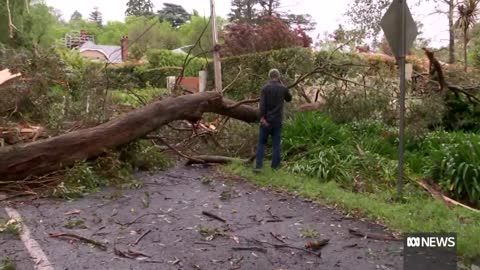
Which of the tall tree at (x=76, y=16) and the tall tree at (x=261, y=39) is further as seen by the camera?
the tall tree at (x=76, y=16)

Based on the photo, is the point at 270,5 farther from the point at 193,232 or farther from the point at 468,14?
the point at 193,232

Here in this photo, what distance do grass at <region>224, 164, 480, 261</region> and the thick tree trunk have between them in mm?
Result: 1818

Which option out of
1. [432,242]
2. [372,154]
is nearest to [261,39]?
[372,154]

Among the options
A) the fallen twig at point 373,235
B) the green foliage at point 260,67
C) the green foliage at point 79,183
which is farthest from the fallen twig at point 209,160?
the fallen twig at point 373,235

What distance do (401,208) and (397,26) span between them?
2.28 meters

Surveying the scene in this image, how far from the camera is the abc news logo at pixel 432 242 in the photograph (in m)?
4.96

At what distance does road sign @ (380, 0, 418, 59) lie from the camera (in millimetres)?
6703

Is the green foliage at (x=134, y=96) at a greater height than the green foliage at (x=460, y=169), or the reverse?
the green foliage at (x=134, y=96)

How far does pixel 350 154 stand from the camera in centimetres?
854

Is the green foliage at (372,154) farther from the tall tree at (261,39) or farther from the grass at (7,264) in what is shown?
the tall tree at (261,39)

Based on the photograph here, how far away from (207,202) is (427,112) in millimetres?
4836

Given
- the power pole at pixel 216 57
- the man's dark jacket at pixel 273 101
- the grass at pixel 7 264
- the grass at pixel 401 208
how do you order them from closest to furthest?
the grass at pixel 7 264
the grass at pixel 401 208
the man's dark jacket at pixel 273 101
the power pole at pixel 216 57

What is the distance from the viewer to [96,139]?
795 centimetres

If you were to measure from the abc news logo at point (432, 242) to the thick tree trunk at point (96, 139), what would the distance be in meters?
4.75
